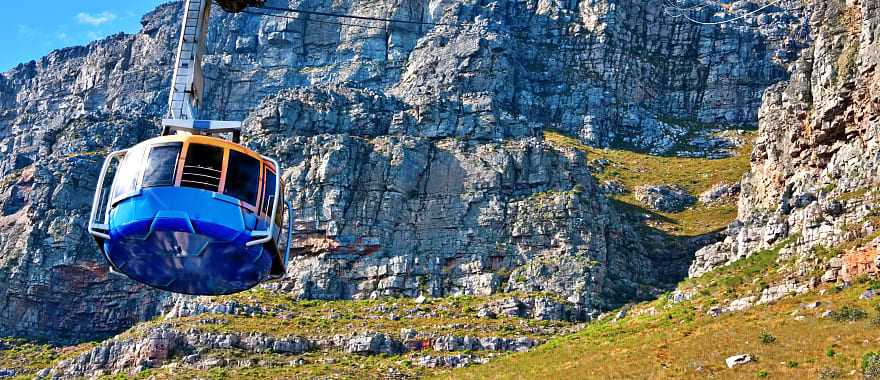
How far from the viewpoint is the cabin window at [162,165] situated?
103 feet

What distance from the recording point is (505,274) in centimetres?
10119

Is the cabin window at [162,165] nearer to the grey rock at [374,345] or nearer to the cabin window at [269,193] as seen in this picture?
the cabin window at [269,193]

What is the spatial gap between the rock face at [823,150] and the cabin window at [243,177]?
4434cm

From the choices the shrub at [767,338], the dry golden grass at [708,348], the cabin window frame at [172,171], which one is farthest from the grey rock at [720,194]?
the cabin window frame at [172,171]

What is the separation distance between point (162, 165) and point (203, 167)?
1.05m

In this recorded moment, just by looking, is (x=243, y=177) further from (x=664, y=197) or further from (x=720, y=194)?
(x=720, y=194)

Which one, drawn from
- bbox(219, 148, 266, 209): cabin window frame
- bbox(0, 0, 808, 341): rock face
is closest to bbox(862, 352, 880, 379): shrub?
bbox(219, 148, 266, 209): cabin window frame

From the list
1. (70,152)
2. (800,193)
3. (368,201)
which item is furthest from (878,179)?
(70,152)

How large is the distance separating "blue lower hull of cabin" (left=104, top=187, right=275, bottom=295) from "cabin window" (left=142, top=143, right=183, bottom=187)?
0.27m

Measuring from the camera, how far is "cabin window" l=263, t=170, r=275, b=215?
32688mm

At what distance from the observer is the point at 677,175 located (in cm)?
12562

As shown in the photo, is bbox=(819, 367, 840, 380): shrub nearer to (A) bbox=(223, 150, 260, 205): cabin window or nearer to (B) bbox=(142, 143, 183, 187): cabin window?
(A) bbox=(223, 150, 260, 205): cabin window

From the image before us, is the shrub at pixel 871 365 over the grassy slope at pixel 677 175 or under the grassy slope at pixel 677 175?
under

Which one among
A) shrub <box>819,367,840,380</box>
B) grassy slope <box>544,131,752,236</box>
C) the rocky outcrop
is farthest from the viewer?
grassy slope <box>544,131,752,236</box>
